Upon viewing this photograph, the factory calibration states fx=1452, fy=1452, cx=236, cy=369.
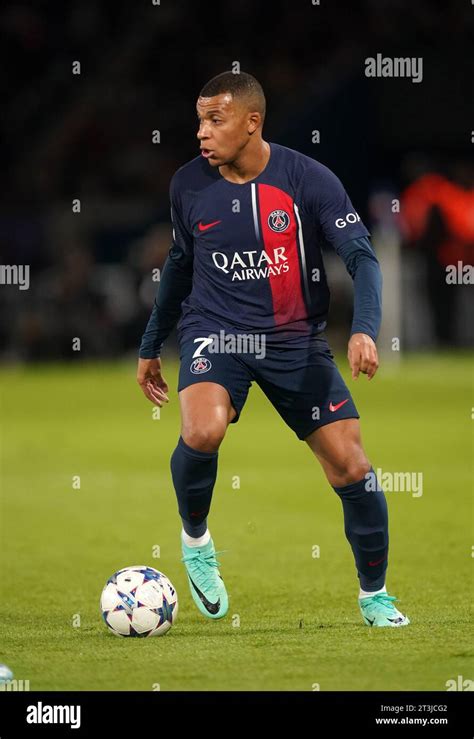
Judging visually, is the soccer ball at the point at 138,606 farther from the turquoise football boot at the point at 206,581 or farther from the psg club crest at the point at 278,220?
the psg club crest at the point at 278,220

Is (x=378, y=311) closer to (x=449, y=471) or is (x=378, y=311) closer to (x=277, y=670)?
(x=277, y=670)

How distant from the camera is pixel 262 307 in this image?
19.8ft

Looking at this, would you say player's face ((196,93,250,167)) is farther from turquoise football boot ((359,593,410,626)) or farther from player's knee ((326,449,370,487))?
turquoise football boot ((359,593,410,626))

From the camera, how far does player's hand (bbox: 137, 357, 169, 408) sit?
21.3 feet

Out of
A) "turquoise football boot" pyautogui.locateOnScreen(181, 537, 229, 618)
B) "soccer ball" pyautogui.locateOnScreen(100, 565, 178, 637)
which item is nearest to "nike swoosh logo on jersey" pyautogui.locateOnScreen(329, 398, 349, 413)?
"turquoise football boot" pyautogui.locateOnScreen(181, 537, 229, 618)

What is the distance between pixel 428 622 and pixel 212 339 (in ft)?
4.80

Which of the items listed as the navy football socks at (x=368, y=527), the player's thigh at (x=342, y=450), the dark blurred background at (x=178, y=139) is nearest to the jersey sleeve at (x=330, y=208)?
the player's thigh at (x=342, y=450)

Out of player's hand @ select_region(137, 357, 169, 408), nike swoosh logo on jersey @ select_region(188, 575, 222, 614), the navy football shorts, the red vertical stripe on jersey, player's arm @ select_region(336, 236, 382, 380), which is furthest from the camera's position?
player's hand @ select_region(137, 357, 169, 408)

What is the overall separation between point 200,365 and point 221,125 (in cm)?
98

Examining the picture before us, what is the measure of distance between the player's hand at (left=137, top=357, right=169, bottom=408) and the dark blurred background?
15.8 metres

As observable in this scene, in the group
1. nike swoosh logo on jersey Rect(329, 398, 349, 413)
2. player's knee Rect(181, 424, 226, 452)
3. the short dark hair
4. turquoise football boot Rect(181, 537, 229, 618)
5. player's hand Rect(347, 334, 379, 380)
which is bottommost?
turquoise football boot Rect(181, 537, 229, 618)

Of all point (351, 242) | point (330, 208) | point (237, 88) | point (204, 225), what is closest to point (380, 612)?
point (351, 242)

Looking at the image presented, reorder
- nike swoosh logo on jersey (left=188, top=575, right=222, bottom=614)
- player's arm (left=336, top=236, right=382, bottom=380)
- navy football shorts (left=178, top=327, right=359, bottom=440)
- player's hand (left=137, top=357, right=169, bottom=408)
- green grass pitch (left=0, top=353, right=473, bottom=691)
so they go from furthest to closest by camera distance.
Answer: player's hand (left=137, top=357, right=169, bottom=408), nike swoosh logo on jersey (left=188, top=575, right=222, bottom=614), navy football shorts (left=178, top=327, right=359, bottom=440), player's arm (left=336, top=236, right=382, bottom=380), green grass pitch (left=0, top=353, right=473, bottom=691)
